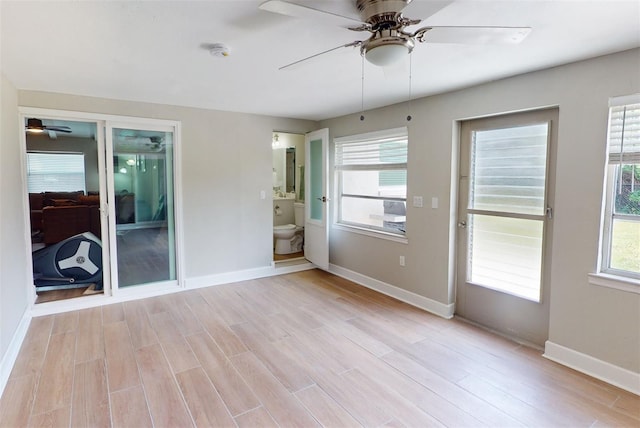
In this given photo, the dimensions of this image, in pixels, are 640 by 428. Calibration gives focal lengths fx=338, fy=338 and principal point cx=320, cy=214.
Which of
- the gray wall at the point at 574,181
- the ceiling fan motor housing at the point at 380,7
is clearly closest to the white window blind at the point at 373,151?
the gray wall at the point at 574,181

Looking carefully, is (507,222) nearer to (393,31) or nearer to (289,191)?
(393,31)

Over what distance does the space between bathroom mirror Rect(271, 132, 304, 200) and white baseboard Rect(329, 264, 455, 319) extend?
229 cm

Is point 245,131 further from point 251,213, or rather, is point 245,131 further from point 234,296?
point 234,296

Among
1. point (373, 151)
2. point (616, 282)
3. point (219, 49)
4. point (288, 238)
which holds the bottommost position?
point (288, 238)

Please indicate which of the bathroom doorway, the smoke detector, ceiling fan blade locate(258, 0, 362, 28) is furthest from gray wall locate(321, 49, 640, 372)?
the bathroom doorway

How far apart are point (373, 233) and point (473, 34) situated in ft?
9.62

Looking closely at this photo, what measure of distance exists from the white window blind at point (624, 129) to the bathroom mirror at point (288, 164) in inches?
194

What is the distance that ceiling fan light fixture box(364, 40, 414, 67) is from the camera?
158cm

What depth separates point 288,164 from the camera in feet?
22.7

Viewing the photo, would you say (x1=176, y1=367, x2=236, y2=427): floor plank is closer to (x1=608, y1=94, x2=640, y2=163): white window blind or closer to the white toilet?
(x1=608, y1=94, x2=640, y2=163): white window blind

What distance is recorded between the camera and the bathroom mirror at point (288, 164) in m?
6.69

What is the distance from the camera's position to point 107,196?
3834 mm

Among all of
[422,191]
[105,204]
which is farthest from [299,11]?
[105,204]

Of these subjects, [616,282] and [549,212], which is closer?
[616,282]
